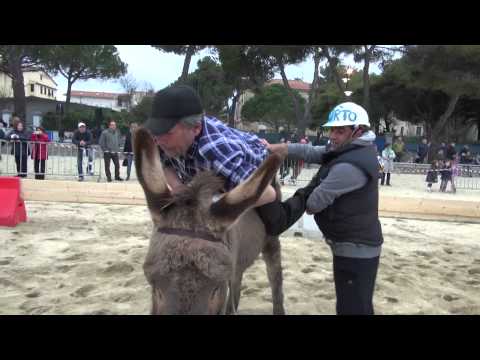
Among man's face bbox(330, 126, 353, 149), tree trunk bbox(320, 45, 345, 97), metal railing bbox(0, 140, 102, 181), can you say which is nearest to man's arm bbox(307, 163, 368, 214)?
man's face bbox(330, 126, 353, 149)

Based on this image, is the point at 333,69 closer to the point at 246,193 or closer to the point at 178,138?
the point at 178,138

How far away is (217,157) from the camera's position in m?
2.81

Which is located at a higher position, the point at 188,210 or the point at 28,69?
the point at 28,69

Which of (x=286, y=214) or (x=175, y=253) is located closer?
(x=175, y=253)

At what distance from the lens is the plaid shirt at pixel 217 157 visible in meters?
2.78

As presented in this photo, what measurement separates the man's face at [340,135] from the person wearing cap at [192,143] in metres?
0.79

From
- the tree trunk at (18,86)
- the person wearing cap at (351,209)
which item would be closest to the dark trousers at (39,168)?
the person wearing cap at (351,209)

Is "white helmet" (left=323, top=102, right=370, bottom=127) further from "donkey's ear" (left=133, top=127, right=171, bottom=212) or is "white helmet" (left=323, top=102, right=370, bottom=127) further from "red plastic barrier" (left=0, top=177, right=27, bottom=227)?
"red plastic barrier" (left=0, top=177, right=27, bottom=227)

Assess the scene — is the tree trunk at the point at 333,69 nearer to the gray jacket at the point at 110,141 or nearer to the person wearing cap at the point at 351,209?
the gray jacket at the point at 110,141

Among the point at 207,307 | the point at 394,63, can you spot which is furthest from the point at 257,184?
the point at 394,63

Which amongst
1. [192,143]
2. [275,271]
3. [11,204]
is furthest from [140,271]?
[11,204]
